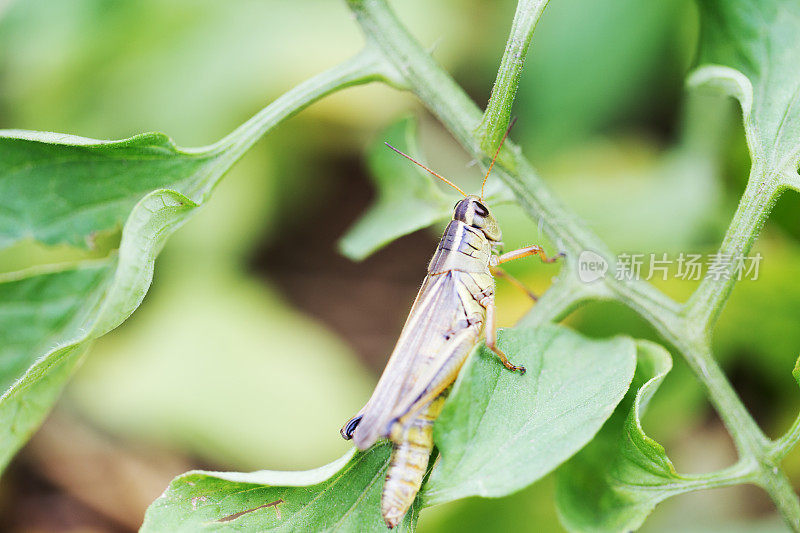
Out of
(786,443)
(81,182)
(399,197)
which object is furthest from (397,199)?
(786,443)

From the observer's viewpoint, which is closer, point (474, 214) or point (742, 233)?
point (742, 233)

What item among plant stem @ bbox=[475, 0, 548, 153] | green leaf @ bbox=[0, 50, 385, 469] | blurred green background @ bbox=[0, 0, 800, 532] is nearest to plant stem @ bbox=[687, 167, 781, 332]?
plant stem @ bbox=[475, 0, 548, 153]

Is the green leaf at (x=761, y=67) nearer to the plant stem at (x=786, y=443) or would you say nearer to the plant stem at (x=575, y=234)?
the plant stem at (x=575, y=234)

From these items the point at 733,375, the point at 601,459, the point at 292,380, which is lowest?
the point at 733,375

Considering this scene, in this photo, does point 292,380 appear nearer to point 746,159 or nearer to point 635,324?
point 635,324

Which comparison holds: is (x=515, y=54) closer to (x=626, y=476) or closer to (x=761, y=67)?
(x=761, y=67)

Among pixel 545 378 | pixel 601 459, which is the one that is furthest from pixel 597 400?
pixel 601 459
